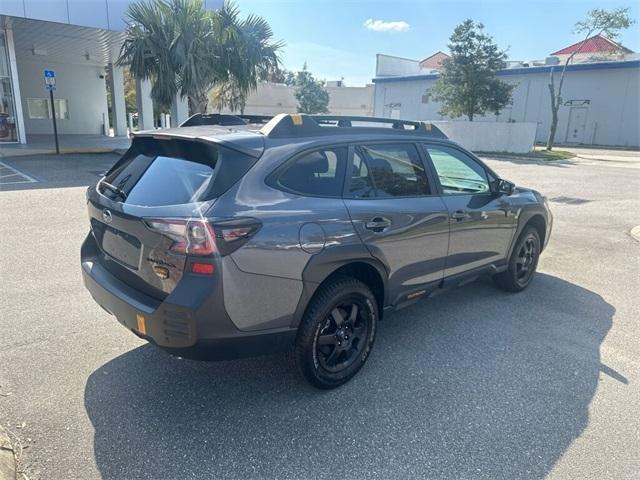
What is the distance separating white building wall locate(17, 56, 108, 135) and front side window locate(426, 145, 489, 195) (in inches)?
1115

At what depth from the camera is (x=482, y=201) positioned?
4.18 metres

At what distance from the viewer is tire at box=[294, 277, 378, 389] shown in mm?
2916

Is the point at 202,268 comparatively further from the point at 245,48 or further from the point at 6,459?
the point at 245,48

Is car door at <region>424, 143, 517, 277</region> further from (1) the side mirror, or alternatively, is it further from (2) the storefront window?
(2) the storefront window

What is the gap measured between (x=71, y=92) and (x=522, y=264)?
1151 inches

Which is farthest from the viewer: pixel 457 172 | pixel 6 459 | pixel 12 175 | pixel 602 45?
pixel 602 45

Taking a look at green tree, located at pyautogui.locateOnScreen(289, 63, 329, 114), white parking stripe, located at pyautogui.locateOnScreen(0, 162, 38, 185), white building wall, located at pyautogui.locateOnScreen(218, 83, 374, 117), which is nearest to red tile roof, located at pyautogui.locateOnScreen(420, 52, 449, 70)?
white building wall, located at pyautogui.locateOnScreen(218, 83, 374, 117)

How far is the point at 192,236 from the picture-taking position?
2.44 meters

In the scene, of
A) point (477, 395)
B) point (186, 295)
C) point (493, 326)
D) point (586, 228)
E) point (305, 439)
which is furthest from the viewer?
point (586, 228)

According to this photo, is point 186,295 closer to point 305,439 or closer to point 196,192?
point 196,192

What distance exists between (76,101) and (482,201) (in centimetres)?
2931

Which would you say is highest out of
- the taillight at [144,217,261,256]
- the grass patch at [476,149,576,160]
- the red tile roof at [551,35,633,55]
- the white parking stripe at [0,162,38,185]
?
the red tile roof at [551,35,633,55]

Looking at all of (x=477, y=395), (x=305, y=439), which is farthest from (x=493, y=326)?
(x=305, y=439)

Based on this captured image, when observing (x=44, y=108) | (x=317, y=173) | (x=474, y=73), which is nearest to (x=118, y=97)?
(x=44, y=108)
